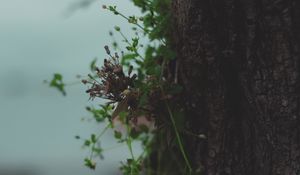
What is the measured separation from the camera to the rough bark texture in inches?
44.8

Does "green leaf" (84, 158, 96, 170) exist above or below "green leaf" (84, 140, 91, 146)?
below

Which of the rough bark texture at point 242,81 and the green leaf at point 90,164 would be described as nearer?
A: the rough bark texture at point 242,81

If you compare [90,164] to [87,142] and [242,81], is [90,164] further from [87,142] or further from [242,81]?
[242,81]

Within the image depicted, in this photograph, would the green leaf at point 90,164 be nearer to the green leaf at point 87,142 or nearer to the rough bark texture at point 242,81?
the green leaf at point 87,142

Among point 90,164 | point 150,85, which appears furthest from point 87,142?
point 150,85

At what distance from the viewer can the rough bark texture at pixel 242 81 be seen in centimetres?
114

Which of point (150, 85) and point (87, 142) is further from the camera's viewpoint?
point (87, 142)

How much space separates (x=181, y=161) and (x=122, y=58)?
1.05 feet

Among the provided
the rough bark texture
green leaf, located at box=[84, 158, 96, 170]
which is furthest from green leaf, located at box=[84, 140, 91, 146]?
the rough bark texture

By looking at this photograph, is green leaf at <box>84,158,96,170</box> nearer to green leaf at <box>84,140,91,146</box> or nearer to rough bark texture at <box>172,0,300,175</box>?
green leaf at <box>84,140,91,146</box>

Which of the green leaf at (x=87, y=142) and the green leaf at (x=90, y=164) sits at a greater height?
the green leaf at (x=87, y=142)

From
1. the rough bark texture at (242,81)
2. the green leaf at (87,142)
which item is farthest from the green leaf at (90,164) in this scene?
the rough bark texture at (242,81)

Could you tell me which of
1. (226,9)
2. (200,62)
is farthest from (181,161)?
(226,9)

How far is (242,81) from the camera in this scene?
3.90 feet
